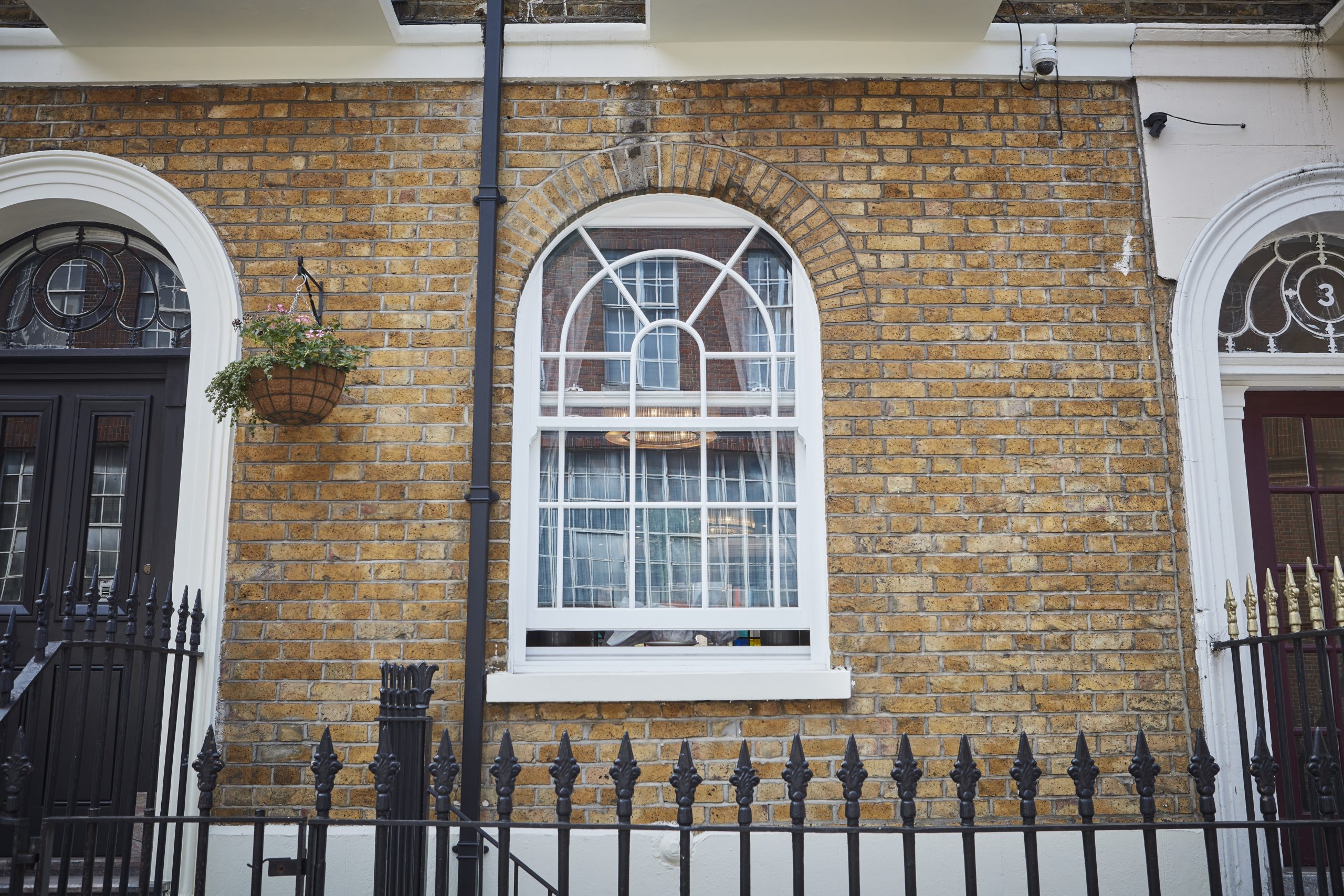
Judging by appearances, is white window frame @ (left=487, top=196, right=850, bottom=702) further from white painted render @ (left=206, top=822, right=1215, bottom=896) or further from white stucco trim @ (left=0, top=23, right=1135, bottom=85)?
white stucco trim @ (left=0, top=23, right=1135, bottom=85)

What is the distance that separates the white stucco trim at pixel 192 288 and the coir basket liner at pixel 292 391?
377 mm

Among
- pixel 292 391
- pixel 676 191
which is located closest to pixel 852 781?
pixel 292 391

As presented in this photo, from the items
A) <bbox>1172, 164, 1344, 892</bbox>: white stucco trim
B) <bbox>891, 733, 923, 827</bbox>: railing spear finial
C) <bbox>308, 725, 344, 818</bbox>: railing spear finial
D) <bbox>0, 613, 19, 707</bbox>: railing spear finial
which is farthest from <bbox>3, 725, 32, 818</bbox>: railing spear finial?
<bbox>1172, 164, 1344, 892</bbox>: white stucco trim

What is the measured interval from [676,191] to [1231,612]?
316 centimetres

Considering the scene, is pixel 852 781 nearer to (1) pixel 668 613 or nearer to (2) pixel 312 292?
(1) pixel 668 613

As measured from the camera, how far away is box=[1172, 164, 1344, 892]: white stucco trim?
4.77 meters

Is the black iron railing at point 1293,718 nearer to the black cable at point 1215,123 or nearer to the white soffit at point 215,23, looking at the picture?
the black cable at point 1215,123

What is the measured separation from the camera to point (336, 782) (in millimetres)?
4688

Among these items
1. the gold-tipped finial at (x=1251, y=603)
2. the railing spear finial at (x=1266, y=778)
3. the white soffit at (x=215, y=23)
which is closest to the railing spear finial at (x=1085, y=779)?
the railing spear finial at (x=1266, y=778)

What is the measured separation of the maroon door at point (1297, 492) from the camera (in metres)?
5.24

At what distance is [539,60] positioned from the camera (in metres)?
5.34

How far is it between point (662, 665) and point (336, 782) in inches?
60.6

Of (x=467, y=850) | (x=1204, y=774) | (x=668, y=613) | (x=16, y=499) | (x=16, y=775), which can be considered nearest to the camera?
(x=1204, y=774)

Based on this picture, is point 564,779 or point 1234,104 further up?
point 1234,104
